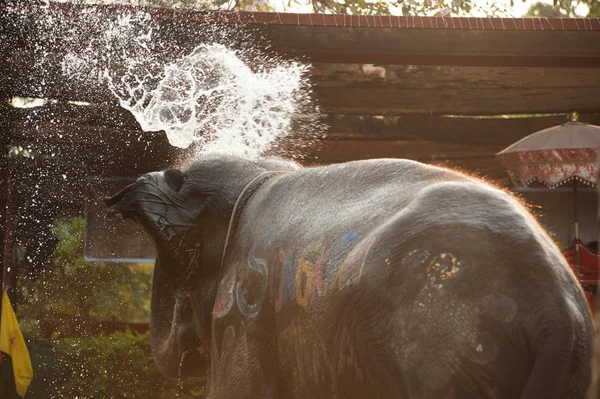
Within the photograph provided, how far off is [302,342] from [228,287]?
0.77 metres

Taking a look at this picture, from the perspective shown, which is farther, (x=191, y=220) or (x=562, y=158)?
(x=562, y=158)

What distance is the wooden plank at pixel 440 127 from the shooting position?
927 cm

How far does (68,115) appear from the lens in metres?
8.97

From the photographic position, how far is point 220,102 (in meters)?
6.93

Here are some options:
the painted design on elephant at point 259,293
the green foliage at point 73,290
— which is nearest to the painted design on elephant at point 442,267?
the painted design on elephant at point 259,293

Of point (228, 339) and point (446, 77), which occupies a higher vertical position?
point (446, 77)

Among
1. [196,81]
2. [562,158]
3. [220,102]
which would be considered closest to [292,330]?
[220,102]

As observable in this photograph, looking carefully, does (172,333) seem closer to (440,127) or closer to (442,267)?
(442,267)

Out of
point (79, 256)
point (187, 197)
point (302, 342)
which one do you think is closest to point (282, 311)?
point (302, 342)

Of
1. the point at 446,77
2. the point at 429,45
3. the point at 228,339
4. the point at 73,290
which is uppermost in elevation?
the point at 429,45

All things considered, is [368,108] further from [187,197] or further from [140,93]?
[187,197]

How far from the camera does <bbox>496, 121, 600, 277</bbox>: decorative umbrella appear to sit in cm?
786

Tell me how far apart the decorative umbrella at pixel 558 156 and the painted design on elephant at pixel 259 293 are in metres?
4.59

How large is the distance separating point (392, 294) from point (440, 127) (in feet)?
22.5
